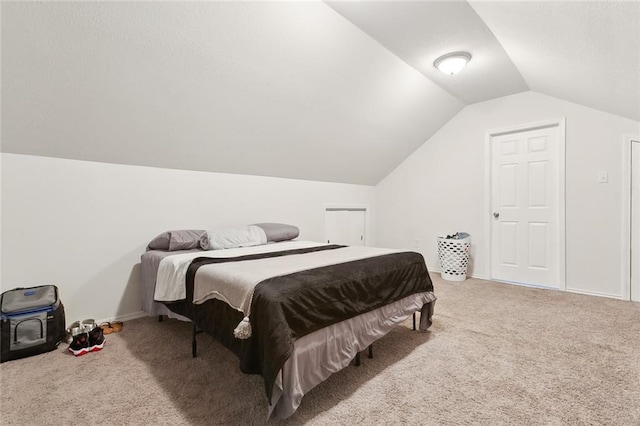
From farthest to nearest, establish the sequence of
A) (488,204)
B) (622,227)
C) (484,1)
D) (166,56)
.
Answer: (488,204)
(622,227)
(166,56)
(484,1)

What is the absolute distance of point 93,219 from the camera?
234 centimetres

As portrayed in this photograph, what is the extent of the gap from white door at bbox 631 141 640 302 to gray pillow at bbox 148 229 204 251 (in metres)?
4.18

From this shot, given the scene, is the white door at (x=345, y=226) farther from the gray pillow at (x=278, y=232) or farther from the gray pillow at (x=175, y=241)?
the gray pillow at (x=175, y=241)

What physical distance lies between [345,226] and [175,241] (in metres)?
2.57

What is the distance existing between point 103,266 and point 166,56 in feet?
5.64

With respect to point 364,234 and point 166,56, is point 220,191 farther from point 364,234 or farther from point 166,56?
point 364,234

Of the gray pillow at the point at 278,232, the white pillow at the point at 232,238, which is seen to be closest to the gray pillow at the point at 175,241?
the white pillow at the point at 232,238

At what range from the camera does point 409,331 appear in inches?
88.8

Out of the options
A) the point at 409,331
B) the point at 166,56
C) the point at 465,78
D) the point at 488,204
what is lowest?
the point at 409,331

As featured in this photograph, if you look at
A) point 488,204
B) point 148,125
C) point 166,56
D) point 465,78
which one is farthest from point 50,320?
point 488,204

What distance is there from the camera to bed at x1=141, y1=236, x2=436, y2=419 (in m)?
1.24

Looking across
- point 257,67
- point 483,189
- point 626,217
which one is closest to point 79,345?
point 257,67

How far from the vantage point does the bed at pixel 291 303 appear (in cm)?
124

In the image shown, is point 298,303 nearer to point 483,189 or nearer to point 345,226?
point 345,226
